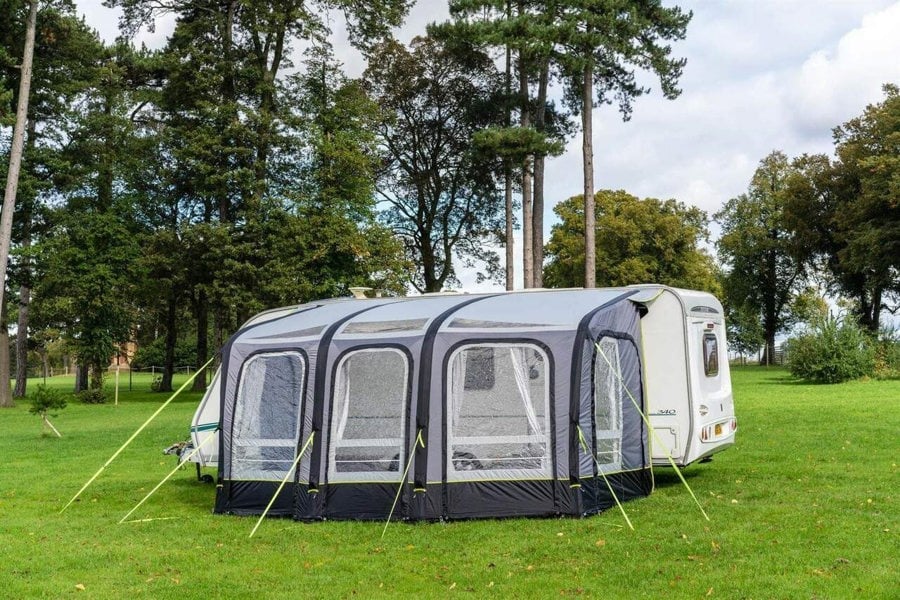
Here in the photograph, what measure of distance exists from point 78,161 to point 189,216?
4195mm

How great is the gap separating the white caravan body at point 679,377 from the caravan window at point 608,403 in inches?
19.0

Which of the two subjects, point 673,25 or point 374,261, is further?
point 374,261

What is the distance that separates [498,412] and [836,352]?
21812 millimetres

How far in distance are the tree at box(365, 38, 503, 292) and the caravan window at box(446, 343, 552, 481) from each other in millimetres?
27128

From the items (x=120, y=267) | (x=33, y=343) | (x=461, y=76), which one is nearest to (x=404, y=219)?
(x=461, y=76)

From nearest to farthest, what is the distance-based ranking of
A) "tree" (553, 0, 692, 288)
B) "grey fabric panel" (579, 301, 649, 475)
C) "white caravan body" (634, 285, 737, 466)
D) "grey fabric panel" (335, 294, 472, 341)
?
"grey fabric panel" (335, 294, 472, 341) → "grey fabric panel" (579, 301, 649, 475) → "white caravan body" (634, 285, 737, 466) → "tree" (553, 0, 692, 288)

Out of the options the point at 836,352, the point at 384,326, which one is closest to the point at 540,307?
the point at 384,326

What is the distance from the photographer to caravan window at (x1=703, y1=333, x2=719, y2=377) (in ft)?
35.1

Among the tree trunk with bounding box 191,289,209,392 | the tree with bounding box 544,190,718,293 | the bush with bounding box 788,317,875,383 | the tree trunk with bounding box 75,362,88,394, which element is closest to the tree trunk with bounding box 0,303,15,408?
the tree trunk with bounding box 75,362,88,394

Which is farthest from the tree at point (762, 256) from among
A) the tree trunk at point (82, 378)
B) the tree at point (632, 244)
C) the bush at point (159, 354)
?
the tree trunk at point (82, 378)

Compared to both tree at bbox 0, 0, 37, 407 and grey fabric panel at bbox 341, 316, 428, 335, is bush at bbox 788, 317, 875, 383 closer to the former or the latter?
grey fabric panel at bbox 341, 316, 428, 335

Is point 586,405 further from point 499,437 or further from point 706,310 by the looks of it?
point 706,310

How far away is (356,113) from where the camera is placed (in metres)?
30.8

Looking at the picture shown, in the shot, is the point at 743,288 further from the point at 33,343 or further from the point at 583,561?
the point at 583,561
